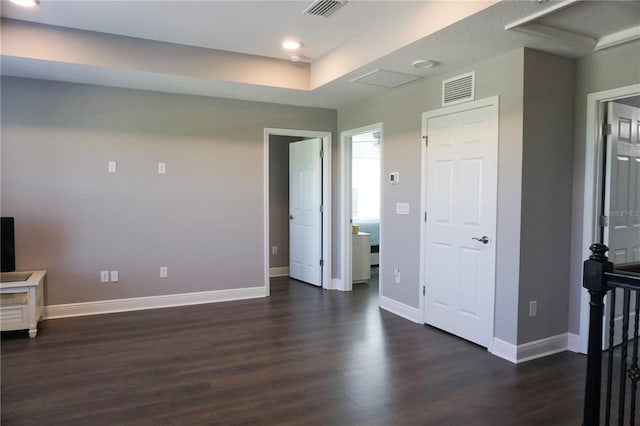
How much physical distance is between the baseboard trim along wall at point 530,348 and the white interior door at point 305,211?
287cm

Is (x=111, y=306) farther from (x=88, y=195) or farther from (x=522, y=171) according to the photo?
(x=522, y=171)

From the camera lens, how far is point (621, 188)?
139 inches

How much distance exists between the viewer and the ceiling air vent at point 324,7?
312 cm

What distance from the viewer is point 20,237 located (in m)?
4.21

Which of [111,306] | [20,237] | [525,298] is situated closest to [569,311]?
[525,298]

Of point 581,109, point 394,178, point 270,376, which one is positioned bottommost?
point 270,376

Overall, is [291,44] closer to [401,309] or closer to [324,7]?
[324,7]

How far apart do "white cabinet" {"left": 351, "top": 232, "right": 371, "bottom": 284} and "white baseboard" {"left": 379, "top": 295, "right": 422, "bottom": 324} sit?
3.75 ft

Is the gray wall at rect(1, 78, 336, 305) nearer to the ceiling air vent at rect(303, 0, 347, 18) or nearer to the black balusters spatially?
the ceiling air vent at rect(303, 0, 347, 18)

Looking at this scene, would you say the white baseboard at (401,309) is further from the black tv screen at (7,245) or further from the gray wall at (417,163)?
the black tv screen at (7,245)

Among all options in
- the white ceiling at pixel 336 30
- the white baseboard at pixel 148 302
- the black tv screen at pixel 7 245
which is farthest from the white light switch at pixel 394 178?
the black tv screen at pixel 7 245

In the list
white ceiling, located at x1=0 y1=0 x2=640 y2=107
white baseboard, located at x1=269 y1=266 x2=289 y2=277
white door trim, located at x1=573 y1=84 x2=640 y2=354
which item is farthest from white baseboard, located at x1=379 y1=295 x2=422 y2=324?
white ceiling, located at x1=0 y1=0 x2=640 y2=107

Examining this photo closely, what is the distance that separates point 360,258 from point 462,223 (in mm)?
2448

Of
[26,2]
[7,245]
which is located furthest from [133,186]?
[26,2]
